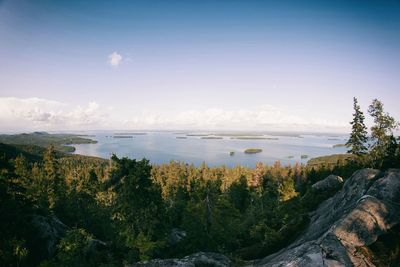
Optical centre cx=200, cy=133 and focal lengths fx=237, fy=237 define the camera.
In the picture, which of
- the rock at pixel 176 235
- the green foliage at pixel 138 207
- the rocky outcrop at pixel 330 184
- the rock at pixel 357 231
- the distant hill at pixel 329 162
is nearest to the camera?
the rock at pixel 357 231

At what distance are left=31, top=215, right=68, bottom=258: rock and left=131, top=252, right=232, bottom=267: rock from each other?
1747 centimetres

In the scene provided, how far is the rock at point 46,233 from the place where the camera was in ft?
97.2

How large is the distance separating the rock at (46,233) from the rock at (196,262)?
688 inches

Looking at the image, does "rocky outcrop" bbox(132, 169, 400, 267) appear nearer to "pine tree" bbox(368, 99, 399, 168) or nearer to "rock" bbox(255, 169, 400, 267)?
"rock" bbox(255, 169, 400, 267)

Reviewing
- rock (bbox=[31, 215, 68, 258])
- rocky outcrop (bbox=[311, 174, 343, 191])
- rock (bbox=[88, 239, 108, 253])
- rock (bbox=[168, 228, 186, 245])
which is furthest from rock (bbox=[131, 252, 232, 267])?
rocky outcrop (bbox=[311, 174, 343, 191])

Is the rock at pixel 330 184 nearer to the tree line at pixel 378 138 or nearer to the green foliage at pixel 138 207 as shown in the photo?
the tree line at pixel 378 138

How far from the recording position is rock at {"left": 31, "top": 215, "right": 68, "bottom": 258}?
29614mm

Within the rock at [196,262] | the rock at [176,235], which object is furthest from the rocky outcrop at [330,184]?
the rock at [196,262]

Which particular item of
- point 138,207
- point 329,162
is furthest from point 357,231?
point 329,162

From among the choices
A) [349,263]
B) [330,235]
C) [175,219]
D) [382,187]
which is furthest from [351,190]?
[175,219]

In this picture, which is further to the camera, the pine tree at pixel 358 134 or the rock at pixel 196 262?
the pine tree at pixel 358 134

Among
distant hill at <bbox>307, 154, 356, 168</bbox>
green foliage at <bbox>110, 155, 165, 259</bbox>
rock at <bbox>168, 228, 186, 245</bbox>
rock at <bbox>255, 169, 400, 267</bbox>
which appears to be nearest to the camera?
rock at <bbox>255, 169, 400, 267</bbox>

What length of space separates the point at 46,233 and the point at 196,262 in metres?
22.5

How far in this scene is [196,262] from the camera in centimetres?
2030
